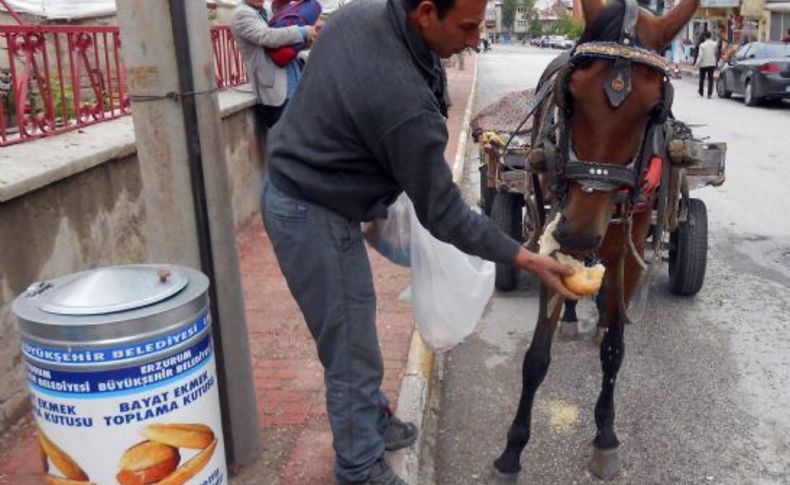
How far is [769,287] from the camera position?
5.88 meters

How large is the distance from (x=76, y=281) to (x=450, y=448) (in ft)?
7.01

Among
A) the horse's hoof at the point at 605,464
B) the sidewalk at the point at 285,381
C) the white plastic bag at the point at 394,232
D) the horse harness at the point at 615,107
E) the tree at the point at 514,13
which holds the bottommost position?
the horse's hoof at the point at 605,464

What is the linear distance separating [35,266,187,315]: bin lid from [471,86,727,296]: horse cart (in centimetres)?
199

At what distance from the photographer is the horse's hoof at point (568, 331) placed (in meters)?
4.98

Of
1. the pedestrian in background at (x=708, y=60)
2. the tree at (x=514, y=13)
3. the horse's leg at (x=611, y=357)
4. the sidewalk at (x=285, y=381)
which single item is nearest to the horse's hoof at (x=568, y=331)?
the sidewalk at (x=285, y=381)

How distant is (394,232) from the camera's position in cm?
315

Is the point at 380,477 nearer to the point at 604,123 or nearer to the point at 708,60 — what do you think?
the point at 604,123

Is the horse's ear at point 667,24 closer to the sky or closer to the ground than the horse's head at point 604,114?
closer to the sky

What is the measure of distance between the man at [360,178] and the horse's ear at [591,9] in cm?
75

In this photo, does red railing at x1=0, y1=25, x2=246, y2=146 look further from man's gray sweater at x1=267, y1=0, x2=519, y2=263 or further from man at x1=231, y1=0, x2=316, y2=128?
man's gray sweater at x1=267, y1=0, x2=519, y2=263

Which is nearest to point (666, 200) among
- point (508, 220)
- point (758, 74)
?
point (508, 220)

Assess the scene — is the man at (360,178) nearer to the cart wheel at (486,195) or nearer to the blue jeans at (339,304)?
the blue jeans at (339,304)

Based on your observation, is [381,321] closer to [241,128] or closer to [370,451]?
[370,451]

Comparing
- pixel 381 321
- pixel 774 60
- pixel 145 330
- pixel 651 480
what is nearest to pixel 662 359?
pixel 651 480
